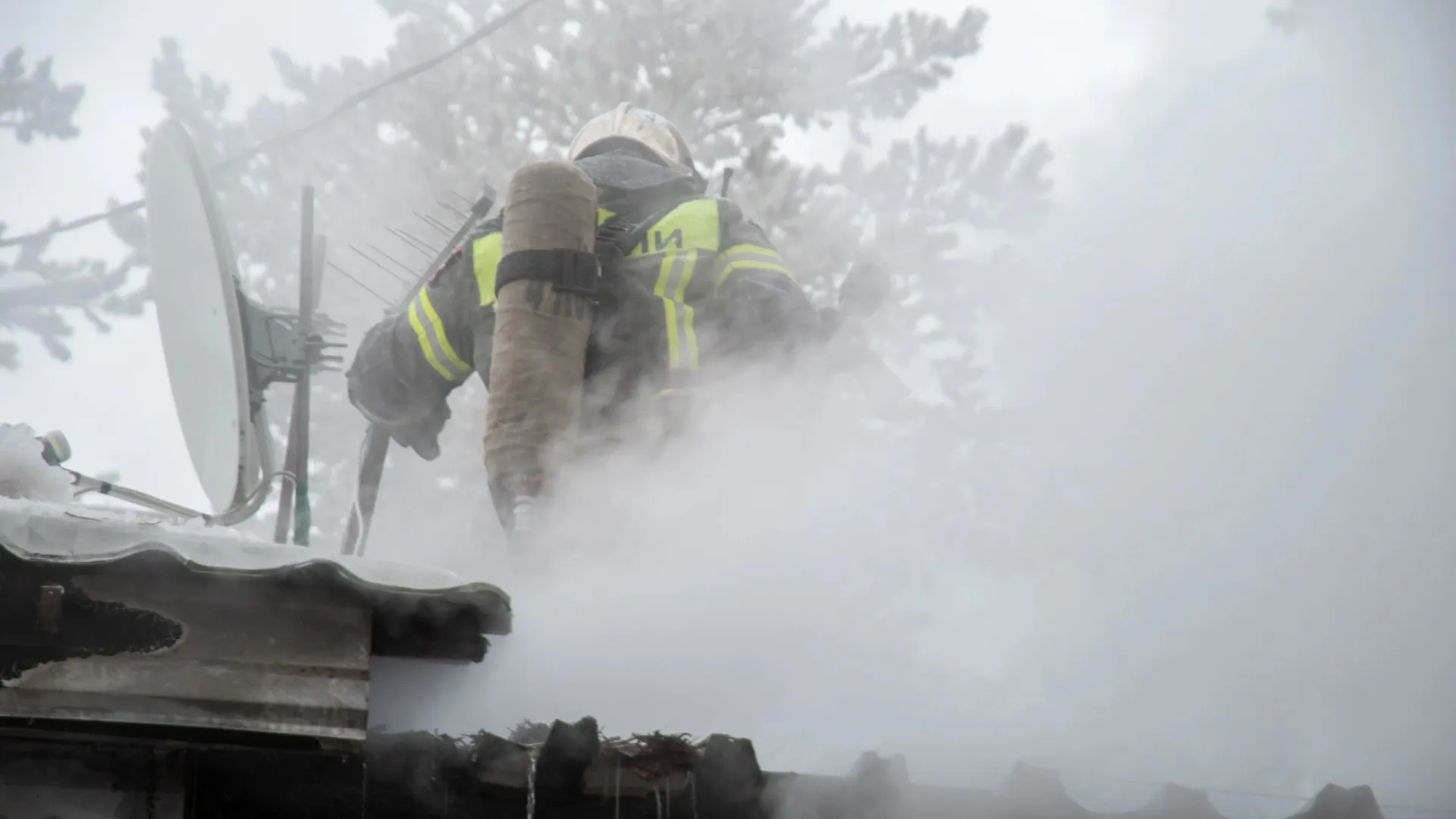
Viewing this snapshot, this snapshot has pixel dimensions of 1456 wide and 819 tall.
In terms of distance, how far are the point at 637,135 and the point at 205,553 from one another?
346 cm

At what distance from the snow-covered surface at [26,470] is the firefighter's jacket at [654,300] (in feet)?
4.26

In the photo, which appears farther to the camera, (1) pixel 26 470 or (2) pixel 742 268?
(2) pixel 742 268

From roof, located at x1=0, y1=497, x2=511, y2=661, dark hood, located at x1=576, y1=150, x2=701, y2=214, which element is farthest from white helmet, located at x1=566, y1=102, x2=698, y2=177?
roof, located at x1=0, y1=497, x2=511, y2=661

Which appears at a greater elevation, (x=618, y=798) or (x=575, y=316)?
(x=575, y=316)

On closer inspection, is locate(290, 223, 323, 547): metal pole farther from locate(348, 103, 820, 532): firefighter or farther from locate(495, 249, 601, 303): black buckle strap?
locate(495, 249, 601, 303): black buckle strap

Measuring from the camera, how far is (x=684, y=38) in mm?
9883

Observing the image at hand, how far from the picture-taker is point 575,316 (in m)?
4.35

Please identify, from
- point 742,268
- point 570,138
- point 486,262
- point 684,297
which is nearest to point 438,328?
point 486,262

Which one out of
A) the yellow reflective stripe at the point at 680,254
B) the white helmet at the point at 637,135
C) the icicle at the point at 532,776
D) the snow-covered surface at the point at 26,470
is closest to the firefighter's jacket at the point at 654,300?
the yellow reflective stripe at the point at 680,254

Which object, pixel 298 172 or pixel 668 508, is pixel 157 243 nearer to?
pixel 668 508

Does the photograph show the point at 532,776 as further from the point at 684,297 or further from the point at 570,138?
the point at 570,138

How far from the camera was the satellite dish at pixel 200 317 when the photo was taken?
423 cm

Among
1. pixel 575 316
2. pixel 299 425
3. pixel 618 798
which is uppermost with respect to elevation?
pixel 575 316

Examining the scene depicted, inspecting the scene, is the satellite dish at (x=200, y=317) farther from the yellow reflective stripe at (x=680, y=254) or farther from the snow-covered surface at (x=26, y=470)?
the yellow reflective stripe at (x=680, y=254)
